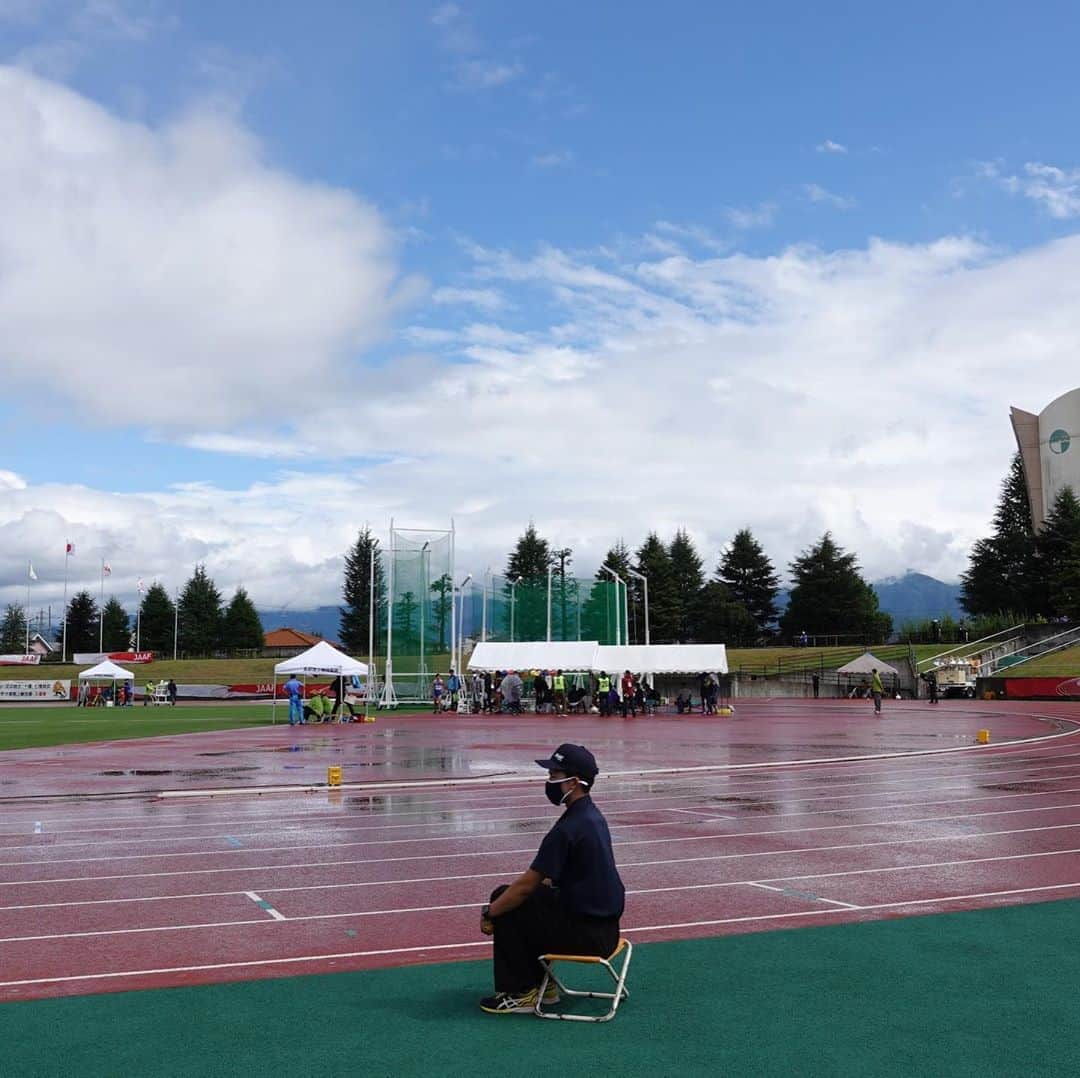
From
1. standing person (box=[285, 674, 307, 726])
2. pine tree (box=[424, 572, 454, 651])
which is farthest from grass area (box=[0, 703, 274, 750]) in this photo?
pine tree (box=[424, 572, 454, 651])

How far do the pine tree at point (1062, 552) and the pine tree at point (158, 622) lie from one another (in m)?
82.3

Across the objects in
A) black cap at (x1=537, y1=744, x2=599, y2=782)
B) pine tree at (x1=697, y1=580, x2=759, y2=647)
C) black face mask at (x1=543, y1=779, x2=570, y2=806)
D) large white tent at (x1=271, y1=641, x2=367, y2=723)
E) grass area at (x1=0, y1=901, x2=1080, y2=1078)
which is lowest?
grass area at (x1=0, y1=901, x2=1080, y2=1078)

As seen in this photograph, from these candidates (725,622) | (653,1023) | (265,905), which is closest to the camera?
(653,1023)

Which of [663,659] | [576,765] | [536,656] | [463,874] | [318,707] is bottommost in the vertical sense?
[463,874]

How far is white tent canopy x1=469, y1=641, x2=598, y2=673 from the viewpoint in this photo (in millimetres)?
43906

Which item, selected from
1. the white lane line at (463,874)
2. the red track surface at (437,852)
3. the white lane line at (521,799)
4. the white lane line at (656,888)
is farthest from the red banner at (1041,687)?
the white lane line at (656,888)

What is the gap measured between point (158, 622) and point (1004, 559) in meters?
80.7

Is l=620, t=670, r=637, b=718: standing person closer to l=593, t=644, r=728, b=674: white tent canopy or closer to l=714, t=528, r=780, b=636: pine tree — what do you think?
l=593, t=644, r=728, b=674: white tent canopy

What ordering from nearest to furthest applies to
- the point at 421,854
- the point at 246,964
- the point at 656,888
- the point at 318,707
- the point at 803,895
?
the point at 246,964 < the point at 803,895 < the point at 656,888 < the point at 421,854 < the point at 318,707

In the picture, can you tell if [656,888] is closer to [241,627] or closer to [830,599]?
[830,599]

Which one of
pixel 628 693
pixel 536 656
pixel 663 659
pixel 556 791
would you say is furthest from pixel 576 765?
pixel 536 656

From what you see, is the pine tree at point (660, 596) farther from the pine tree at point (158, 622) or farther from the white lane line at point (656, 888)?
the white lane line at point (656, 888)

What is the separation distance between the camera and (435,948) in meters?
7.42

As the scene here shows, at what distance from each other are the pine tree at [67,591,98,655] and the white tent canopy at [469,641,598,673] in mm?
93526
